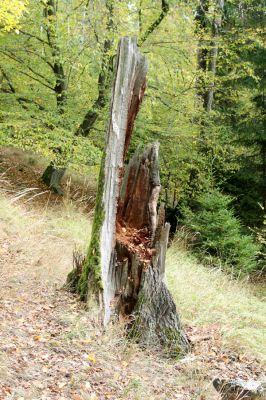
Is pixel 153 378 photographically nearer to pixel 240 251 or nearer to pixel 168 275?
pixel 168 275

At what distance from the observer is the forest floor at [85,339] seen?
3477 millimetres

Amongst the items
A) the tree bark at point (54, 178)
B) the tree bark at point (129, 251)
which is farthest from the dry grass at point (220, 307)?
the tree bark at point (54, 178)

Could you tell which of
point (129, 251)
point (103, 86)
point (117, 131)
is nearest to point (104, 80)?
point (103, 86)

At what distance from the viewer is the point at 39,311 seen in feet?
14.6

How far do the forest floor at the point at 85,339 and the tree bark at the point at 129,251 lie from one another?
0.77 feet

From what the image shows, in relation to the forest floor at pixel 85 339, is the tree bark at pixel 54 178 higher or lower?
higher

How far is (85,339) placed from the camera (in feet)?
13.5

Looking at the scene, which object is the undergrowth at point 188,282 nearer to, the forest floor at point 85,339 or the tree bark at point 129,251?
the forest floor at point 85,339

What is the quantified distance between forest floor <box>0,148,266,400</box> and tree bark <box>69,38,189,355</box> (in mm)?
233

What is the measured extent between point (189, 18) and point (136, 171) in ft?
25.2

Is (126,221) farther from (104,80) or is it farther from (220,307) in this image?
(104,80)

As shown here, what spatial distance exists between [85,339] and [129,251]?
105 cm

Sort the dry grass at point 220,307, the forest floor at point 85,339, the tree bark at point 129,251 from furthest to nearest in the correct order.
Answer: the dry grass at point 220,307 < the tree bark at point 129,251 < the forest floor at point 85,339

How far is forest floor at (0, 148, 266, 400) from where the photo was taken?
3477mm
